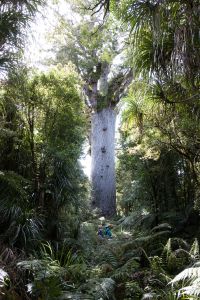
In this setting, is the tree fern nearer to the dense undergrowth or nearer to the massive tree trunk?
the dense undergrowth

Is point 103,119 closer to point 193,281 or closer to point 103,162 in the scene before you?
point 103,162

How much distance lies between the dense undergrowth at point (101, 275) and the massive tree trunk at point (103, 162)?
6.06 meters

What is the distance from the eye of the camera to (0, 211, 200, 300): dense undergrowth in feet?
11.6

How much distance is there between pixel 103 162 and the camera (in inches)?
486

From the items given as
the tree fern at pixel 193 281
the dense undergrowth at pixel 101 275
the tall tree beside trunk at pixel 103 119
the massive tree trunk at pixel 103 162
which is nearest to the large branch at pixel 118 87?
the tall tree beside trunk at pixel 103 119

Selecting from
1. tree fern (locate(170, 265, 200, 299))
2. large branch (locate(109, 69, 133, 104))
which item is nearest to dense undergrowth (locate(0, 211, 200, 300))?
tree fern (locate(170, 265, 200, 299))

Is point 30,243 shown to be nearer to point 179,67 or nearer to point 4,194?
point 4,194

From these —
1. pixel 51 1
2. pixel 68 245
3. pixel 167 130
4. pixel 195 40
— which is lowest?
pixel 68 245

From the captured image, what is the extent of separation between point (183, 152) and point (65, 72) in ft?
8.53

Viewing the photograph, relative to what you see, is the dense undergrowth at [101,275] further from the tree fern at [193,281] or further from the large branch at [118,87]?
the large branch at [118,87]

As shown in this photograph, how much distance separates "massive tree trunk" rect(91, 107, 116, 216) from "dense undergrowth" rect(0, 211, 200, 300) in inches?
238

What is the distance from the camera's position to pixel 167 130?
18.3ft

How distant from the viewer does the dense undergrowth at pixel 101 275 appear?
→ 3.54 meters

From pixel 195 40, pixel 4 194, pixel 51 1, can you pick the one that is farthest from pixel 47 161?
pixel 195 40
